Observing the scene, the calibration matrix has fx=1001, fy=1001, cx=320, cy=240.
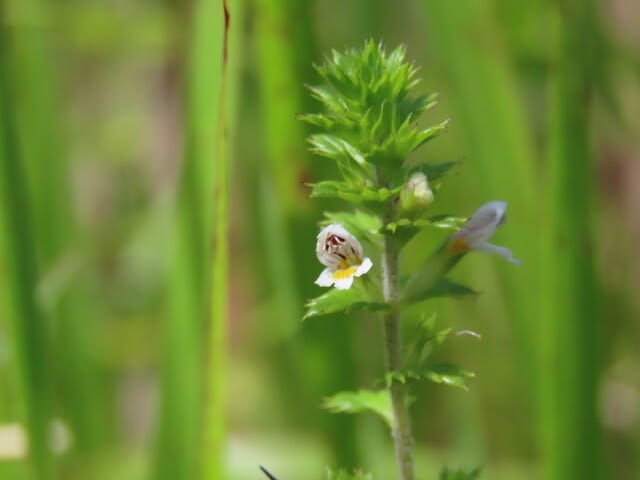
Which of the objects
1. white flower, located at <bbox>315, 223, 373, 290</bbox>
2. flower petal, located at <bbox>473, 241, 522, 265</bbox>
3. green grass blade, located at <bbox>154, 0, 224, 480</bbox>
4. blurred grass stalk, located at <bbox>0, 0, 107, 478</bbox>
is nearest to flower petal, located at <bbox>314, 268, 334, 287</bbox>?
white flower, located at <bbox>315, 223, 373, 290</bbox>

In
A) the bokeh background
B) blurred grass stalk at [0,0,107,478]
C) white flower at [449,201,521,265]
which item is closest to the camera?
white flower at [449,201,521,265]

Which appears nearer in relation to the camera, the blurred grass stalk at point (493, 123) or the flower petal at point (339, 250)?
the flower petal at point (339, 250)

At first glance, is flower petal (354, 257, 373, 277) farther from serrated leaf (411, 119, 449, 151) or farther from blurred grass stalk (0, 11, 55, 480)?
blurred grass stalk (0, 11, 55, 480)

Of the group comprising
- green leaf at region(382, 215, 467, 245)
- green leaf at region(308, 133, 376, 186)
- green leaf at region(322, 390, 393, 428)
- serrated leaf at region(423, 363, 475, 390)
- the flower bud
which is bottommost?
green leaf at region(322, 390, 393, 428)

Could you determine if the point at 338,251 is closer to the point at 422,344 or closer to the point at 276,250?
the point at 422,344

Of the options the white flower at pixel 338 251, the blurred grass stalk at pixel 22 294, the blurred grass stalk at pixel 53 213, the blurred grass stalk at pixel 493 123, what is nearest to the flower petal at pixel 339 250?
the white flower at pixel 338 251

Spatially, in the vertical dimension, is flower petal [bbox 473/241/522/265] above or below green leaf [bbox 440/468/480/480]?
above

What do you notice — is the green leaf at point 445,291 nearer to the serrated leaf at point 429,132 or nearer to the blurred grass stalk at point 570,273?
the serrated leaf at point 429,132
